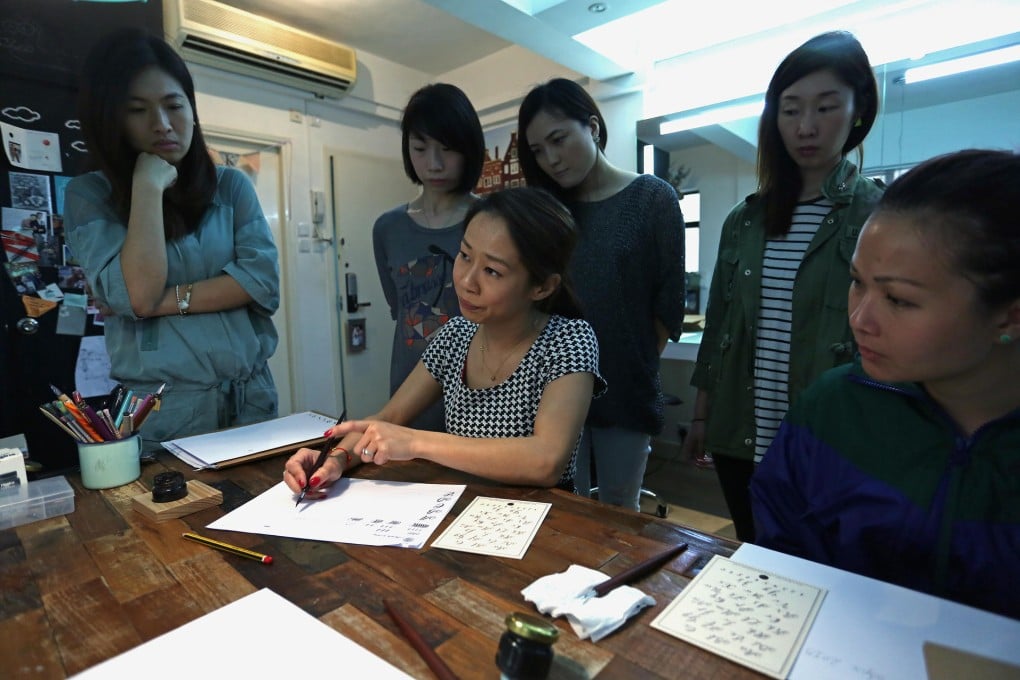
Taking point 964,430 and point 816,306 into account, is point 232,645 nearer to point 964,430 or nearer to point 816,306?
point 964,430

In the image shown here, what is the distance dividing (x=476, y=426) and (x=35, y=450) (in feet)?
7.14

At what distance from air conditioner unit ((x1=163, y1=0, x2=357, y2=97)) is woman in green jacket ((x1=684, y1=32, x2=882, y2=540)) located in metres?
2.90

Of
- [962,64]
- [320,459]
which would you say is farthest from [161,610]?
[962,64]

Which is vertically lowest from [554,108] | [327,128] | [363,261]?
[363,261]

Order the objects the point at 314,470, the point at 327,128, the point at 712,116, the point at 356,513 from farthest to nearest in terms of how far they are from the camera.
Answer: the point at 327,128
the point at 712,116
the point at 314,470
the point at 356,513

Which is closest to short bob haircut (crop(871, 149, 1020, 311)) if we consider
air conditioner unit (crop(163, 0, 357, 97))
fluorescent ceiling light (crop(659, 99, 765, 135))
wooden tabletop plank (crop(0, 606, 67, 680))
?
wooden tabletop plank (crop(0, 606, 67, 680))

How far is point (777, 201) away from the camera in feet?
4.28

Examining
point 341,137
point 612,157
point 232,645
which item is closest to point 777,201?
point 232,645

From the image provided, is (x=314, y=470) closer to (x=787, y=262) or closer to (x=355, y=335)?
(x=787, y=262)

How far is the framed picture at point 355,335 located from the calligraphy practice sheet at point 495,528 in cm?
322

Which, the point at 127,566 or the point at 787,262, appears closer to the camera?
the point at 127,566

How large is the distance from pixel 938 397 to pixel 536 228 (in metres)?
0.74

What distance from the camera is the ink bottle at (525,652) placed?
0.45 m

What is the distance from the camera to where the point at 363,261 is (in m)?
3.95
